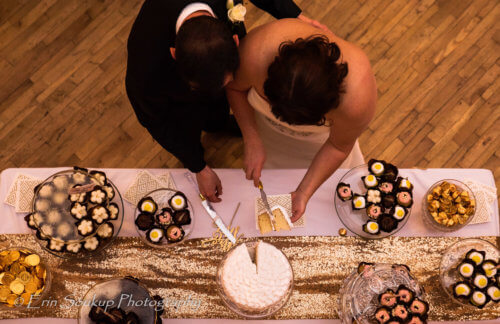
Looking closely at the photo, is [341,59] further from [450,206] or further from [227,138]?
[227,138]

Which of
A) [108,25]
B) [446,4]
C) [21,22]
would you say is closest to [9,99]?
[21,22]

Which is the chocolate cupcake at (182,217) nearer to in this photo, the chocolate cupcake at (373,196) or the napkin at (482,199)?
the chocolate cupcake at (373,196)

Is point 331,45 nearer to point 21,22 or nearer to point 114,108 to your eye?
point 114,108

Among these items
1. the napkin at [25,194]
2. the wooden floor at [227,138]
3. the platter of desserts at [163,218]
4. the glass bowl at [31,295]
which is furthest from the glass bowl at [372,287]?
the wooden floor at [227,138]

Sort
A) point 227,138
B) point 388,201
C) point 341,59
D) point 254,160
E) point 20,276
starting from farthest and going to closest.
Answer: point 227,138, point 254,160, point 388,201, point 20,276, point 341,59

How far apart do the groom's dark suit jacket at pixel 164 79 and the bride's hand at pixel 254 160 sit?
23 centimetres

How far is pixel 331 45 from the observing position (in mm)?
1563

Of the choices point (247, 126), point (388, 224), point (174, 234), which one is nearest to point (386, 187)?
point (388, 224)

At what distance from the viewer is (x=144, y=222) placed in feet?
5.90

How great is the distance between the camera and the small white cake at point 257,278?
4.79 feet

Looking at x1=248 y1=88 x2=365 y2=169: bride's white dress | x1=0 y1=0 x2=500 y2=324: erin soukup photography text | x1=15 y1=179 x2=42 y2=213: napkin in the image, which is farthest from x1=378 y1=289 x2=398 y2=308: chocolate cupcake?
x1=15 y1=179 x2=42 y2=213: napkin

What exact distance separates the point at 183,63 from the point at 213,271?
95cm

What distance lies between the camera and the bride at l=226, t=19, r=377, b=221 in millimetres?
1477

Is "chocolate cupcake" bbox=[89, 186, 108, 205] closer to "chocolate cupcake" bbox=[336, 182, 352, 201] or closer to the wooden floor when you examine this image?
"chocolate cupcake" bbox=[336, 182, 352, 201]
